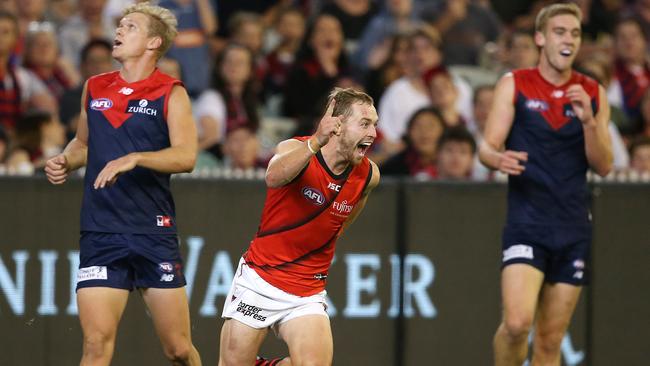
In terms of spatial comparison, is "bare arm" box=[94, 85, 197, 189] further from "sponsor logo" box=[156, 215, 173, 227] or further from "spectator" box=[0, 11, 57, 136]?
"spectator" box=[0, 11, 57, 136]

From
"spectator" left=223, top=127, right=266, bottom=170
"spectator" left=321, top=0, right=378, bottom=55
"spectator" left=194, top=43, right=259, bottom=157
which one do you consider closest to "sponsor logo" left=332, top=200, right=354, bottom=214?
"spectator" left=223, top=127, right=266, bottom=170

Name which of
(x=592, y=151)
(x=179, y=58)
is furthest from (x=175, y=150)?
(x=179, y=58)

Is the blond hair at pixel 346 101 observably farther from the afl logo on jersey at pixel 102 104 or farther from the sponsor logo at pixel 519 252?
the sponsor logo at pixel 519 252

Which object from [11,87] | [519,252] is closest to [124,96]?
[519,252]

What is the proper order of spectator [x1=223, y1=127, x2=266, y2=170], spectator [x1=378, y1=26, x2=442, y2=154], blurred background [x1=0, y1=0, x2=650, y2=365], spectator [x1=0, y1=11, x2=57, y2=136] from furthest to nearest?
spectator [x1=378, y1=26, x2=442, y2=154] < spectator [x1=0, y1=11, x2=57, y2=136] < spectator [x1=223, y1=127, x2=266, y2=170] < blurred background [x1=0, y1=0, x2=650, y2=365]

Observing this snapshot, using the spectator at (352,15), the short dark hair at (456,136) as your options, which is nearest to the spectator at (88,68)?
the spectator at (352,15)

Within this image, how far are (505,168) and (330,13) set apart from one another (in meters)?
6.53

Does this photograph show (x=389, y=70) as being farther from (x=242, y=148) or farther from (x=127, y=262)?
(x=127, y=262)

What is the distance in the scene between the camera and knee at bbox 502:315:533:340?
27.4 feet

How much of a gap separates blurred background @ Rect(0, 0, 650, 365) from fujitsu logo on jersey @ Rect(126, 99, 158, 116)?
2370 millimetres

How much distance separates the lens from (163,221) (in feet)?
25.8

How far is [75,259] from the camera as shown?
32.7 ft

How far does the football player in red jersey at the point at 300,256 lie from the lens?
7285 millimetres

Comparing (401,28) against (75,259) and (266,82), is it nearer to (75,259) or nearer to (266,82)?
(266,82)
